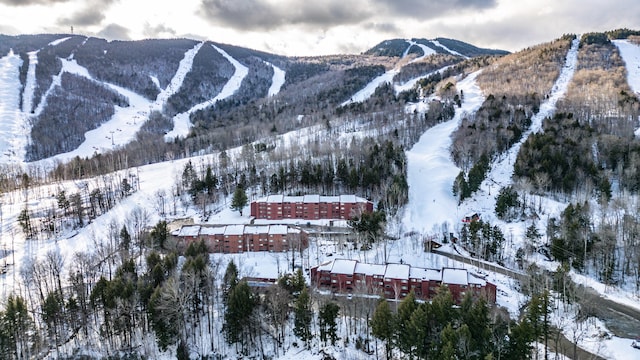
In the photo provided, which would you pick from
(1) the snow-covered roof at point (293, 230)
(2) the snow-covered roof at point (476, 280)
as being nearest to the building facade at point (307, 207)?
(1) the snow-covered roof at point (293, 230)

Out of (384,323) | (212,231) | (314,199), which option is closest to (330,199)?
(314,199)

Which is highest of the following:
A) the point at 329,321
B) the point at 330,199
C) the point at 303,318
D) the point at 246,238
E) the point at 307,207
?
the point at 330,199

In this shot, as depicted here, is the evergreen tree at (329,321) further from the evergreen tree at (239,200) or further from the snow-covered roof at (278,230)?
the evergreen tree at (239,200)

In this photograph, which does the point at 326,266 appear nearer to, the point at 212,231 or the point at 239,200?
the point at 212,231

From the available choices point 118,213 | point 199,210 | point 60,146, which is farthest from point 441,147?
point 60,146

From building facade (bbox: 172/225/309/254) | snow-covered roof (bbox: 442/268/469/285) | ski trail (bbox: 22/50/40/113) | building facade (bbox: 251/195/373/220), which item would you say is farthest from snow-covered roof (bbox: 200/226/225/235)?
ski trail (bbox: 22/50/40/113)

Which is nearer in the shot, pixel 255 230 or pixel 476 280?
pixel 476 280
